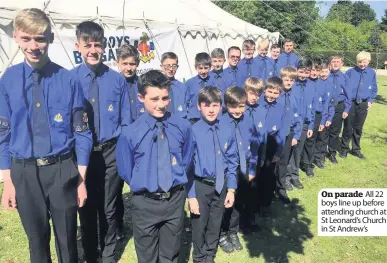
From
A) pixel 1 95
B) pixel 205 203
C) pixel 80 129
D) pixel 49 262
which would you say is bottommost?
pixel 49 262

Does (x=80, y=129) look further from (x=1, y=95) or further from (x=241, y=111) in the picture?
(x=241, y=111)

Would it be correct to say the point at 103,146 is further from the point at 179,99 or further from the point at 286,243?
the point at 286,243

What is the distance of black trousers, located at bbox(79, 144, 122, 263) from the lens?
11.6 feet

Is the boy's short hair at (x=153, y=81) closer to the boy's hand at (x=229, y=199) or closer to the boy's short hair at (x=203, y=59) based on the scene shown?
the boy's hand at (x=229, y=199)

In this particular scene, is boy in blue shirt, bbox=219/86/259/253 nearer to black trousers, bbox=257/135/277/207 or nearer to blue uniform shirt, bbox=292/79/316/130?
black trousers, bbox=257/135/277/207

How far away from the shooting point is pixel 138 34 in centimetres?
906

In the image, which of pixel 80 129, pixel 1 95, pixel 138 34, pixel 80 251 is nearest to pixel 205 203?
pixel 80 129

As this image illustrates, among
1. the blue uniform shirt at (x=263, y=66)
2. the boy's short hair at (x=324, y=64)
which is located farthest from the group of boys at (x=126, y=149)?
the blue uniform shirt at (x=263, y=66)

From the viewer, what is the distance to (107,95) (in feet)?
11.5

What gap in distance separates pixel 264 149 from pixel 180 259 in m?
1.91

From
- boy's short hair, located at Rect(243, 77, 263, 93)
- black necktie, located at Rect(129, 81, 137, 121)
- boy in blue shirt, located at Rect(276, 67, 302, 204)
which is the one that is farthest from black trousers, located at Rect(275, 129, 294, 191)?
black necktie, located at Rect(129, 81, 137, 121)

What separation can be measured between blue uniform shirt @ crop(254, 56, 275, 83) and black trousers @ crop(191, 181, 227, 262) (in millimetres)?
5765

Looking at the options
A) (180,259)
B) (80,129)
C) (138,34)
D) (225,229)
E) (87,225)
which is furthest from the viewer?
(138,34)

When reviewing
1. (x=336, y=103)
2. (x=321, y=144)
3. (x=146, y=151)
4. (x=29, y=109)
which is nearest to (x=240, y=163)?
(x=146, y=151)
